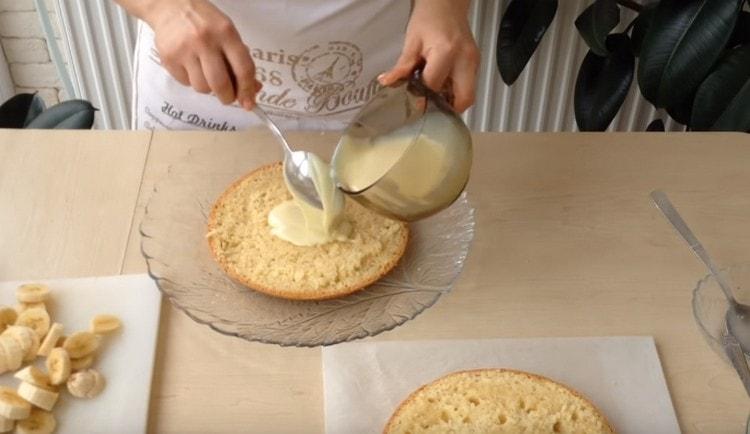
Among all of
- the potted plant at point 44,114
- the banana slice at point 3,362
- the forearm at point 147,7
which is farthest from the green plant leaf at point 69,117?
the banana slice at point 3,362

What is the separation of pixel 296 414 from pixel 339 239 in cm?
19

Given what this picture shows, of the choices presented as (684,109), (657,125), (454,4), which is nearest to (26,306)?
(454,4)

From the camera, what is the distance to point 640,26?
135 centimetres

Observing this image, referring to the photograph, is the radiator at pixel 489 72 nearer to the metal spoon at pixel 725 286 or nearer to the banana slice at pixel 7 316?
the metal spoon at pixel 725 286

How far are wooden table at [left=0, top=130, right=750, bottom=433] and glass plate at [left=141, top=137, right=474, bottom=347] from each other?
1.0 inches

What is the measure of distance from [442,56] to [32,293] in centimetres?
46

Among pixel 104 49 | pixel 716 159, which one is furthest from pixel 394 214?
pixel 104 49

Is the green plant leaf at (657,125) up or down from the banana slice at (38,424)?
down

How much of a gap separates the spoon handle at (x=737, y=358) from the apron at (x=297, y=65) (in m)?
0.55

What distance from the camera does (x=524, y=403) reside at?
0.68 m

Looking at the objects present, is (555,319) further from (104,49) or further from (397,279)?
(104,49)

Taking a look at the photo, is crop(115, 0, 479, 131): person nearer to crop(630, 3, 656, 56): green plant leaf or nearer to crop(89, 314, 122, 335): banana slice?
crop(89, 314, 122, 335): banana slice

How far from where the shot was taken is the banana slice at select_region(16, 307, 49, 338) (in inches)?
28.4

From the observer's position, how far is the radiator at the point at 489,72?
1.50 m
